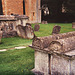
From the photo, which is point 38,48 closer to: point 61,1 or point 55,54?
point 55,54

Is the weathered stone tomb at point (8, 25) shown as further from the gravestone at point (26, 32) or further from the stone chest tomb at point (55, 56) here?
the stone chest tomb at point (55, 56)

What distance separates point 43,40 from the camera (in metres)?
3.18

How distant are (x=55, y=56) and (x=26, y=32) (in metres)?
6.62

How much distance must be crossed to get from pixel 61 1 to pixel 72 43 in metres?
25.3

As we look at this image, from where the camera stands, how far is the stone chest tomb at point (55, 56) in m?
2.70

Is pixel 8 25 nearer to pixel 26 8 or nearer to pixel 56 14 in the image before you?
pixel 26 8

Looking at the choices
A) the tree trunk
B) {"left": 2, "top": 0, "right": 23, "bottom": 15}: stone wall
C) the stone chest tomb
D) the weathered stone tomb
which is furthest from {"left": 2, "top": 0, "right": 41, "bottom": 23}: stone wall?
the tree trunk

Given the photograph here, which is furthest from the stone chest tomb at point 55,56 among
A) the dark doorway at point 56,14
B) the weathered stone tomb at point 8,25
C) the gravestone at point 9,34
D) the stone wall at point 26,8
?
→ the dark doorway at point 56,14

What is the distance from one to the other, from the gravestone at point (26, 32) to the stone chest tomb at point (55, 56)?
5.69 m

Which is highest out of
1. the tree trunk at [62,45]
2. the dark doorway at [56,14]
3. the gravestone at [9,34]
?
the dark doorway at [56,14]

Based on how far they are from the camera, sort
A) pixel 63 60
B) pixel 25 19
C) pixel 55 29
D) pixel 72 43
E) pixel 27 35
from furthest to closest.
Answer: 1. pixel 25 19
2. pixel 55 29
3. pixel 27 35
4. pixel 72 43
5. pixel 63 60

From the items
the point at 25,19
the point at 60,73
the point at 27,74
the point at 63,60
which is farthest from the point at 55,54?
the point at 25,19

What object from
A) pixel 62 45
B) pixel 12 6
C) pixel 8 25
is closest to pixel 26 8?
pixel 12 6

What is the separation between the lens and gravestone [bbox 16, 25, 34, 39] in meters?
9.11
